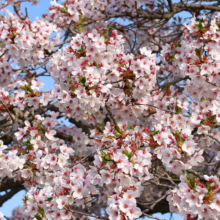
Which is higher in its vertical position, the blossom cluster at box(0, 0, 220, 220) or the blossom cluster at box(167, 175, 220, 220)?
the blossom cluster at box(0, 0, 220, 220)

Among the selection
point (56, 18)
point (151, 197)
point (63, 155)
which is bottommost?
point (151, 197)

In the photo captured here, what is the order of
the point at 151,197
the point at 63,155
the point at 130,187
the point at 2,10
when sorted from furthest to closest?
the point at 151,197, the point at 2,10, the point at 63,155, the point at 130,187

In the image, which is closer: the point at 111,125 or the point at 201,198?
the point at 201,198

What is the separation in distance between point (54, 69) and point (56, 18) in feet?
6.01

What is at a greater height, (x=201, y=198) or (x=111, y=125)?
(x=111, y=125)

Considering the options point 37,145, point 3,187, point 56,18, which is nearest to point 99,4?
point 56,18

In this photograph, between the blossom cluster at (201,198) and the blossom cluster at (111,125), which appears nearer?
the blossom cluster at (201,198)

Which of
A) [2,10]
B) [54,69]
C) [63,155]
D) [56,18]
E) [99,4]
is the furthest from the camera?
[2,10]

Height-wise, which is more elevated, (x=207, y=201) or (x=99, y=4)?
(x=99, y=4)

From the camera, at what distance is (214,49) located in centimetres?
396

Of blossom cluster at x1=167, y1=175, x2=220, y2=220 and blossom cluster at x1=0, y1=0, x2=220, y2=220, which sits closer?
blossom cluster at x1=167, y1=175, x2=220, y2=220

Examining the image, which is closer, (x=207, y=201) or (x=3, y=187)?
(x=207, y=201)

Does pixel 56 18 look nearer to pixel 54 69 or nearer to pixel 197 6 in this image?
pixel 54 69

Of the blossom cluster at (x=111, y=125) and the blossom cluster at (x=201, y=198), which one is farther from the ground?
the blossom cluster at (x=111, y=125)
